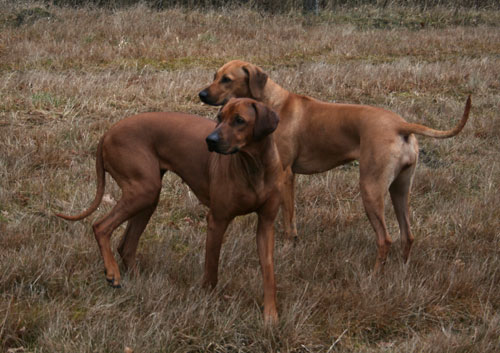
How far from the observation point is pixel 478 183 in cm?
643

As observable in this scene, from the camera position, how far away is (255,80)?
5.56 m

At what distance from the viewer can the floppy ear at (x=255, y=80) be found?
5.55 m

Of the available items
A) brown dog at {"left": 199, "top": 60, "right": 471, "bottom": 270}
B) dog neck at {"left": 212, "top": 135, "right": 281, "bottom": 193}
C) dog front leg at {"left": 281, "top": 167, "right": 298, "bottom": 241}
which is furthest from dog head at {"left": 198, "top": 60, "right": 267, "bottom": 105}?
dog neck at {"left": 212, "top": 135, "right": 281, "bottom": 193}

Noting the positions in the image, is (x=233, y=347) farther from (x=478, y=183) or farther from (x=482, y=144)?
(x=482, y=144)

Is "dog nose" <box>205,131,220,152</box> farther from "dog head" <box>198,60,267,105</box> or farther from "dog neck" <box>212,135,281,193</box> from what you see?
"dog head" <box>198,60,267,105</box>

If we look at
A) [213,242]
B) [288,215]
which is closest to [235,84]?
[288,215]

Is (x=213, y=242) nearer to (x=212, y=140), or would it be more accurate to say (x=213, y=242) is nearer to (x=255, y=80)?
(x=212, y=140)

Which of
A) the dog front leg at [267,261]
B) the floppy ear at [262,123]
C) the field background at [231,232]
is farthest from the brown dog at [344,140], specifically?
the floppy ear at [262,123]

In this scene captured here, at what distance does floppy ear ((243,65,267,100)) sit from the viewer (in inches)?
219

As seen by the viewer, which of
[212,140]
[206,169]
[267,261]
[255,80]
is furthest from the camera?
[255,80]

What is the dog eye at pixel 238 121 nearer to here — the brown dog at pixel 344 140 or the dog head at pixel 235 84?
the brown dog at pixel 344 140

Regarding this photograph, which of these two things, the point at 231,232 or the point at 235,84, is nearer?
the point at 231,232

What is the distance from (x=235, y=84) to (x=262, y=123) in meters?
1.96

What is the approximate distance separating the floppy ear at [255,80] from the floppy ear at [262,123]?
184 cm
